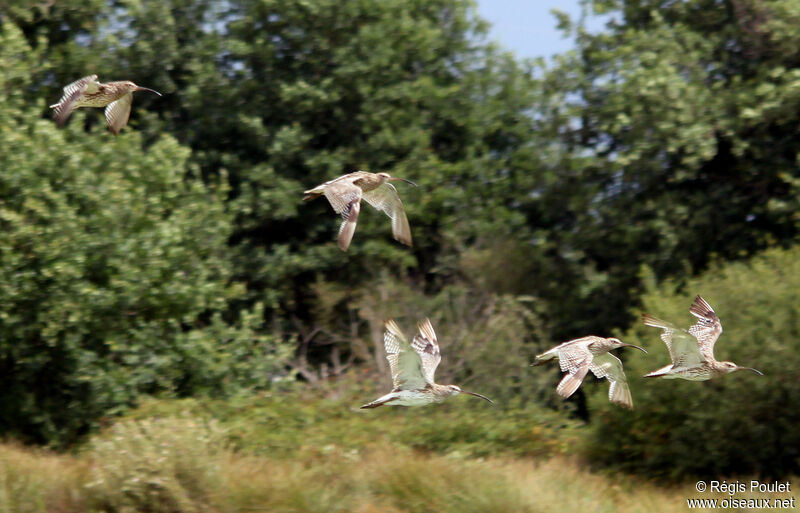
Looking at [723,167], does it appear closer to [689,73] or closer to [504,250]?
[689,73]

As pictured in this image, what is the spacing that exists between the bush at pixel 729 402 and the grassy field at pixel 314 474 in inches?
19.9

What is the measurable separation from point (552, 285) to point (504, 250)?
1.14 metres

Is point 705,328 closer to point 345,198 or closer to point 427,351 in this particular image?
point 427,351

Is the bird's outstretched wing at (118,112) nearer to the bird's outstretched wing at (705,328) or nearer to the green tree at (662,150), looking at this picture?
the bird's outstretched wing at (705,328)

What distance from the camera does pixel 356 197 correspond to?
7.45 metres

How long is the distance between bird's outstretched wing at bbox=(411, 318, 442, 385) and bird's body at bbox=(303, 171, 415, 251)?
0.69m

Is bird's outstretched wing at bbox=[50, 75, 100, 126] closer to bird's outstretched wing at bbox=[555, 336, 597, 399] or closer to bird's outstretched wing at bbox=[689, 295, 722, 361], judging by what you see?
bird's outstretched wing at bbox=[555, 336, 597, 399]

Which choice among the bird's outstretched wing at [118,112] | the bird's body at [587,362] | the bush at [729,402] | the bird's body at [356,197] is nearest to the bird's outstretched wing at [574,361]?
the bird's body at [587,362]

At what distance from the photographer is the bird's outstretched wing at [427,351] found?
7.42m

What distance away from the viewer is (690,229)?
17172 mm

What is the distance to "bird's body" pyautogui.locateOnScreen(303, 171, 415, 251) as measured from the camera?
23.2 feet

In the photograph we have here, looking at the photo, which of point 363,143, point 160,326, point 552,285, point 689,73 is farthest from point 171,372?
point 689,73

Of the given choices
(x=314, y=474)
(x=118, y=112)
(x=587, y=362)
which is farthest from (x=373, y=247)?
(x=587, y=362)

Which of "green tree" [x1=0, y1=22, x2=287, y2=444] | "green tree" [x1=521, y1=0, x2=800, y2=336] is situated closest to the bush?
"green tree" [x1=521, y1=0, x2=800, y2=336]
